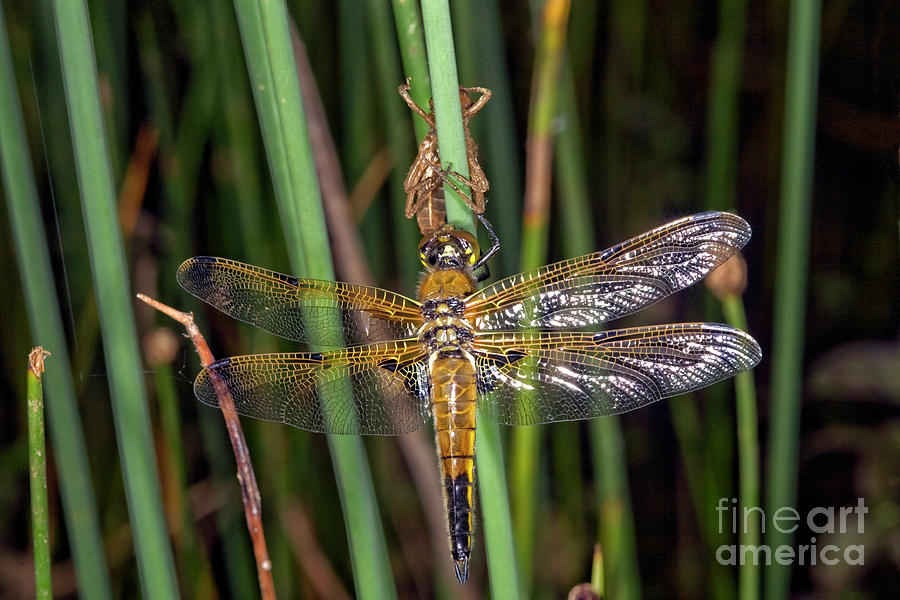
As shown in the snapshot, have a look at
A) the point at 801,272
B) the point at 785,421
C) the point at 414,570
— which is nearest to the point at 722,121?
→ the point at 801,272

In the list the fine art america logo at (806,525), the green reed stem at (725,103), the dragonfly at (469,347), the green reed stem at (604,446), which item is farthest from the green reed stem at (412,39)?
the fine art america logo at (806,525)

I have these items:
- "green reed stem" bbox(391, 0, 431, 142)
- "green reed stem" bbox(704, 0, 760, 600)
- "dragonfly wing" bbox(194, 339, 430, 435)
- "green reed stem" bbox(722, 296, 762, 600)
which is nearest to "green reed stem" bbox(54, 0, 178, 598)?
"dragonfly wing" bbox(194, 339, 430, 435)

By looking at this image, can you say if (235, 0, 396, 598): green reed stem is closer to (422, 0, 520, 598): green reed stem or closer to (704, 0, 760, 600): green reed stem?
(422, 0, 520, 598): green reed stem

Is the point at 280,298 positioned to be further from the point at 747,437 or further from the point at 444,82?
the point at 747,437

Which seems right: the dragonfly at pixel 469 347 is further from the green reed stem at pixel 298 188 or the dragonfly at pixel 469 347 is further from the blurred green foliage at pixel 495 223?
the blurred green foliage at pixel 495 223

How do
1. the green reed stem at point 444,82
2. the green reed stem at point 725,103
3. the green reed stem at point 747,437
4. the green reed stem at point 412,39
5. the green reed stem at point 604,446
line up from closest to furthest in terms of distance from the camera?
the green reed stem at point 444,82, the green reed stem at point 412,39, the green reed stem at point 747,437, the green reed stem at point 604,446, the green reed stem at point 725,103

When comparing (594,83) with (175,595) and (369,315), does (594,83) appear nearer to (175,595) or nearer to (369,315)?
(369,315)
